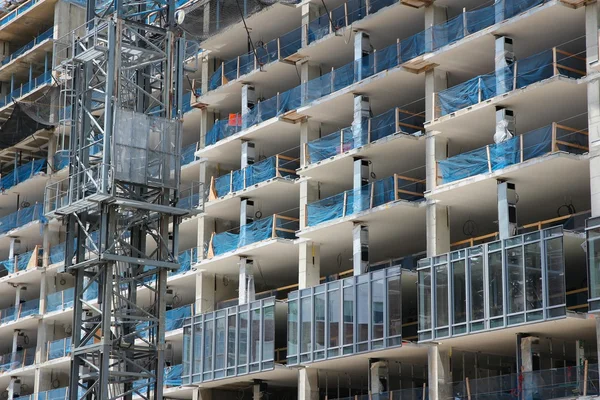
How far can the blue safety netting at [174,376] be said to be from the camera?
233ft

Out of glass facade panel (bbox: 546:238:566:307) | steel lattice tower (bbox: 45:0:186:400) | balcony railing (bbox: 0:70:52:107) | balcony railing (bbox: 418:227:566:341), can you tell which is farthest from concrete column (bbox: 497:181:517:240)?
balcony railing (bbox: 0:70:52:107)

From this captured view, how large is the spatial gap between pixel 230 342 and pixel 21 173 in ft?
106

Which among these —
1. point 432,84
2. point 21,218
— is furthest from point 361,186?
point 21,218

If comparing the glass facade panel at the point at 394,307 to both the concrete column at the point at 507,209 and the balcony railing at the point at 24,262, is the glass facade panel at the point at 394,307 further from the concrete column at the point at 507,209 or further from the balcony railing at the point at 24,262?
the balcony railing at the point at 24,262

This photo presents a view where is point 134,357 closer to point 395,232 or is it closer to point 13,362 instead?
point 395,232

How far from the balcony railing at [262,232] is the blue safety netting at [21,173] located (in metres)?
24.8

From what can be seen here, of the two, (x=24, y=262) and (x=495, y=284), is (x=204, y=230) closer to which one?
(x=24, y=262)

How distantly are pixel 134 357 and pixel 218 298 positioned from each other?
61.3 feet

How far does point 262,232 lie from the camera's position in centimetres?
6762

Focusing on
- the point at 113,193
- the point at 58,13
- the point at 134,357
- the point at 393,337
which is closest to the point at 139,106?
the point at 113,193

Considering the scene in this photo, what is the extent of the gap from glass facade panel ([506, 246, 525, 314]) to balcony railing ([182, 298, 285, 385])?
16947 mm

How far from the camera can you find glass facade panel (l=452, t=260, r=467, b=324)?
5253 centimetres

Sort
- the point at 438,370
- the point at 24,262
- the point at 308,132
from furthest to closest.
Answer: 1. the point at 24,262
2. the point at 308,132
3. the point at 438,370

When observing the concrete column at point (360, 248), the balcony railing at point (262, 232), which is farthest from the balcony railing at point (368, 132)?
the concrete column at point (360, 248)
